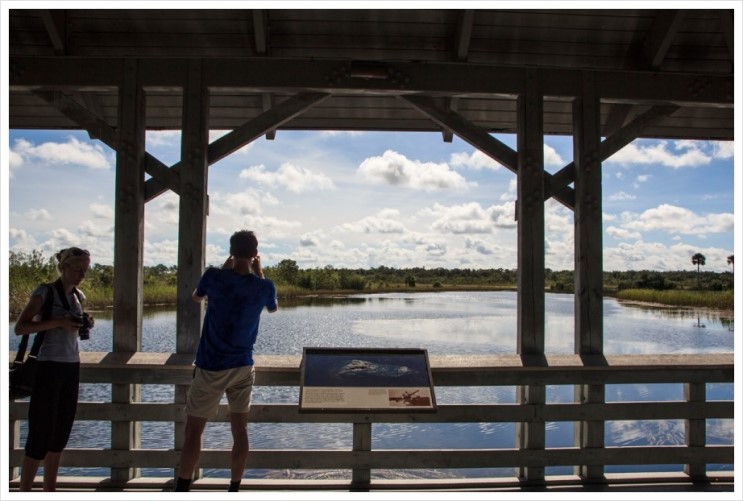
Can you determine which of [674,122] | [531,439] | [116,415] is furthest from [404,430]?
[674,122]

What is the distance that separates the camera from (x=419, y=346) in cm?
606

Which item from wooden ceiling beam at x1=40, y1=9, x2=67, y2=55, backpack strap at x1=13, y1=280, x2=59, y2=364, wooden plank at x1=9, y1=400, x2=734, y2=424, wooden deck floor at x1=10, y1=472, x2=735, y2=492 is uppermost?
wooden ceiling beam at x1=40, y1=9, x2=67, y2=55

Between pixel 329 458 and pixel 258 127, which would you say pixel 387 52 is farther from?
pixel 329 458

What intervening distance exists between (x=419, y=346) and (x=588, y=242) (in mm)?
2582

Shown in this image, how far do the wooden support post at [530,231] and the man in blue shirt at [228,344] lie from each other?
1.76 metres

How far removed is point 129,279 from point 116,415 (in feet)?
2.72

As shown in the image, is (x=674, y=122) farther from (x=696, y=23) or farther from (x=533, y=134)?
(x=533, y=134)

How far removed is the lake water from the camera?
17.5ft

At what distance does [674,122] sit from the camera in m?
4.84

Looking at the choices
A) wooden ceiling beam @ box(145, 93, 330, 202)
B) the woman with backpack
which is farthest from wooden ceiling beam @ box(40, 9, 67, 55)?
the woman with backpack

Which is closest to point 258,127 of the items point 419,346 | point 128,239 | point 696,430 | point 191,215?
point 191,215

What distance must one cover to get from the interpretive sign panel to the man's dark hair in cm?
82

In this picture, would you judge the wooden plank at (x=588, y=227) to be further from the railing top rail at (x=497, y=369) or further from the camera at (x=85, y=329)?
the camera at (x=85, y=329)

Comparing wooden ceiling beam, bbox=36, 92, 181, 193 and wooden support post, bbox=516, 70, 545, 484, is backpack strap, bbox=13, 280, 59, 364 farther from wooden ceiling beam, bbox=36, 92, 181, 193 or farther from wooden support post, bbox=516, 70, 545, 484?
wooden support post, bbox=516, 70, 545, 484
